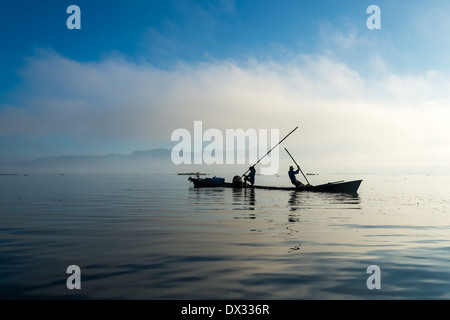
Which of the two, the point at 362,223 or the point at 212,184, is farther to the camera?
the point at 212,184

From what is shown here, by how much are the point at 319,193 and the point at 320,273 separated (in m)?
31.4

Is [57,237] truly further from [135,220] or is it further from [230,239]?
[230,239]

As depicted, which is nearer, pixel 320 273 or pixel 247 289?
pixel 247 289

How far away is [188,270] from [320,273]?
3272mm

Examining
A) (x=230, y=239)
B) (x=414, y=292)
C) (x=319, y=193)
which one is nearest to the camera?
(x=414, y=292)

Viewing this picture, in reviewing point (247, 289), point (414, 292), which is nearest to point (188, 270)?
point (247, 289)

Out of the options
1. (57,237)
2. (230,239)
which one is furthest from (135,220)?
(230,239)

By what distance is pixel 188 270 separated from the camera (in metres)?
8.60
